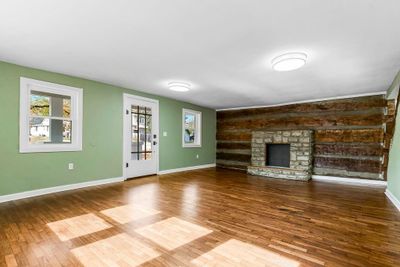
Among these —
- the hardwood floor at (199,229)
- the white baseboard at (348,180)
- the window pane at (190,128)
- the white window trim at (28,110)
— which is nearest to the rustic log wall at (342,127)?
the white baseboard at (348,180)

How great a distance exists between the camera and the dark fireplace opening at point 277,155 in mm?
5941

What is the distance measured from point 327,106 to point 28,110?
670 centimetres

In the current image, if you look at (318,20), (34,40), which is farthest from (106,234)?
(318,20)

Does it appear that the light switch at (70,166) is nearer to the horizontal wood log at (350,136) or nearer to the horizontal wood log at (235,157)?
the horizontal wood log at (235,157)

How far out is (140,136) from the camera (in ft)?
17.6

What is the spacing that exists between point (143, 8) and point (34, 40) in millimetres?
1689

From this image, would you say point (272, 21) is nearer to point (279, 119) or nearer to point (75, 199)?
point (75, 199)

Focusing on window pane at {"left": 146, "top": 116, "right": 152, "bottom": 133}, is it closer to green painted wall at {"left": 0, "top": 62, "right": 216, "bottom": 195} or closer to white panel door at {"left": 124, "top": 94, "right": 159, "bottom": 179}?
white panel door at {"left": 124, "top": 94, "right": 159, "bottom": 179}

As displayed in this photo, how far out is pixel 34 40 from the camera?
8.46 feet

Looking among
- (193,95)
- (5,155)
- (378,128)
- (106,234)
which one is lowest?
(106,234)

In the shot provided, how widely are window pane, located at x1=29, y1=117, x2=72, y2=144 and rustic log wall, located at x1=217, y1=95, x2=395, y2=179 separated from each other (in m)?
5.11

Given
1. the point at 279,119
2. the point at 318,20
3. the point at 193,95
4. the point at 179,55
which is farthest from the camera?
the point at 279,119

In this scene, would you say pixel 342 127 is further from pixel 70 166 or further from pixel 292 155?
pixel 70 166

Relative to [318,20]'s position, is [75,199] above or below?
below
